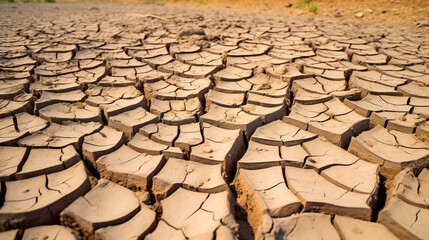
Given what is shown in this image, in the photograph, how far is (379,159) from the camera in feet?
4.76

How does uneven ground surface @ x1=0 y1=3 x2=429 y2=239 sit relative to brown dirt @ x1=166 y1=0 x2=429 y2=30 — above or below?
below

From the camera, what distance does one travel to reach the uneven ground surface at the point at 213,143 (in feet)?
3.64

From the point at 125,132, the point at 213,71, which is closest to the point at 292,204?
the point at 125,132

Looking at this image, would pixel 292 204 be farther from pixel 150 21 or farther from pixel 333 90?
pixel 150 21

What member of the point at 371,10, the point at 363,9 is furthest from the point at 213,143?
the point at 363,9

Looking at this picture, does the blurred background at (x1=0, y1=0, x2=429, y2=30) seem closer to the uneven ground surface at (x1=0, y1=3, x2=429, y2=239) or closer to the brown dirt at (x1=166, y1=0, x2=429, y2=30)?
the brown dirt at (x1=166, y1=0, x2=429, y2=30)

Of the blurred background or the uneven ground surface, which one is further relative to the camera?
the blurred background

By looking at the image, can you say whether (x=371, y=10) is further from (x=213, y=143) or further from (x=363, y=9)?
(x=213, y=143)

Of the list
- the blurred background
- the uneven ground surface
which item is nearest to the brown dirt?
the blurred background

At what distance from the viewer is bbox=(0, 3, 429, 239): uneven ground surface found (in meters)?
1.11

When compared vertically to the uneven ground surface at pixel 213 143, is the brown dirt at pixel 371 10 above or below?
above

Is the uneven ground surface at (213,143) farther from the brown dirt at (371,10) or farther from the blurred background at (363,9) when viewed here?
the blurred background at (363,9)


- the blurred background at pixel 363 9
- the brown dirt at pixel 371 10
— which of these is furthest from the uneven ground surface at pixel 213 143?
the blurred background at pixel 363 9

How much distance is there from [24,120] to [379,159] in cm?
237
